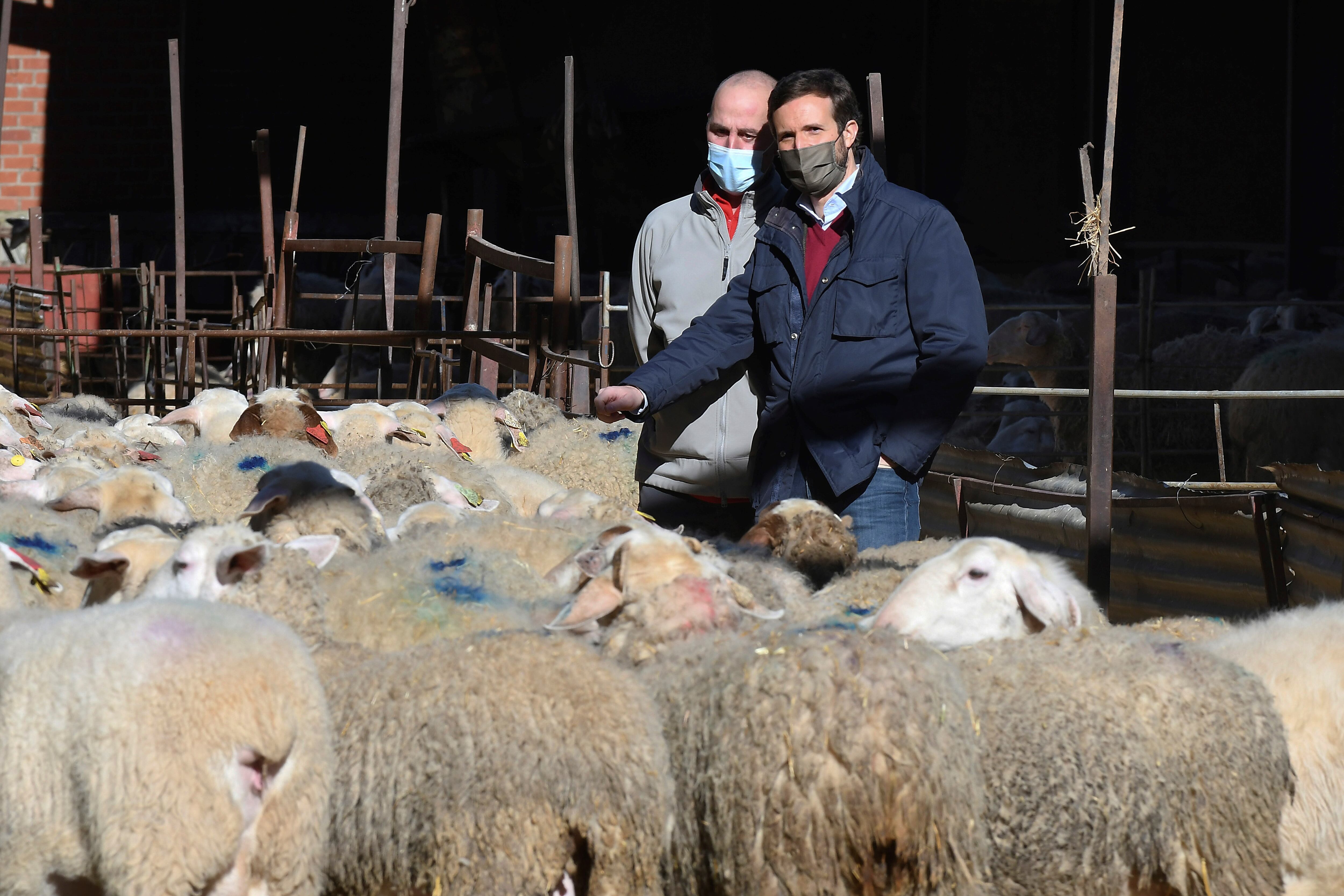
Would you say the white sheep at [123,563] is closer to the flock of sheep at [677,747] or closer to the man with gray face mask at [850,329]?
the flock of sheep at [677,747]

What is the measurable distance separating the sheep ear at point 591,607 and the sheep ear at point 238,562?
0.74m

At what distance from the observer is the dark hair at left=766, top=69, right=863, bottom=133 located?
3.38 metres

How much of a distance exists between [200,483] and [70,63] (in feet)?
43.9

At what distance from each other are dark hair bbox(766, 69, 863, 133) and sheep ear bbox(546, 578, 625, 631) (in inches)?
54.5

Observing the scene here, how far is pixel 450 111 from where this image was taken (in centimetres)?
1536

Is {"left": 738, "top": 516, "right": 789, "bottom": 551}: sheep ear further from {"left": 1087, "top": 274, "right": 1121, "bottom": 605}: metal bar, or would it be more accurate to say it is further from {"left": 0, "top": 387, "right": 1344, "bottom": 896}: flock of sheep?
{"left": 1087, "top": 274, "right": 1121, "bottom": 605}: metal bar

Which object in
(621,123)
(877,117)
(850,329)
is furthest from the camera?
(621,123)

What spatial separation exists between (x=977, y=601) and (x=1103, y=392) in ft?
3.11

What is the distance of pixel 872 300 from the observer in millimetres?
3352

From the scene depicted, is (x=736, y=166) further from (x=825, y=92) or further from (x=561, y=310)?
(x=561, y=310)

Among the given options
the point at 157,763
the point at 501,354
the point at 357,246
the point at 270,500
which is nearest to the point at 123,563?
the point at 270,500

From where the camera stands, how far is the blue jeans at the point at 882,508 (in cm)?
343

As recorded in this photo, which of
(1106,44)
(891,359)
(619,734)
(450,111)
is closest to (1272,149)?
(1106,44)

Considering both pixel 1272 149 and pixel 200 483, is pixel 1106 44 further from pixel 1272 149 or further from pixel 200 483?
pixel 200 483
